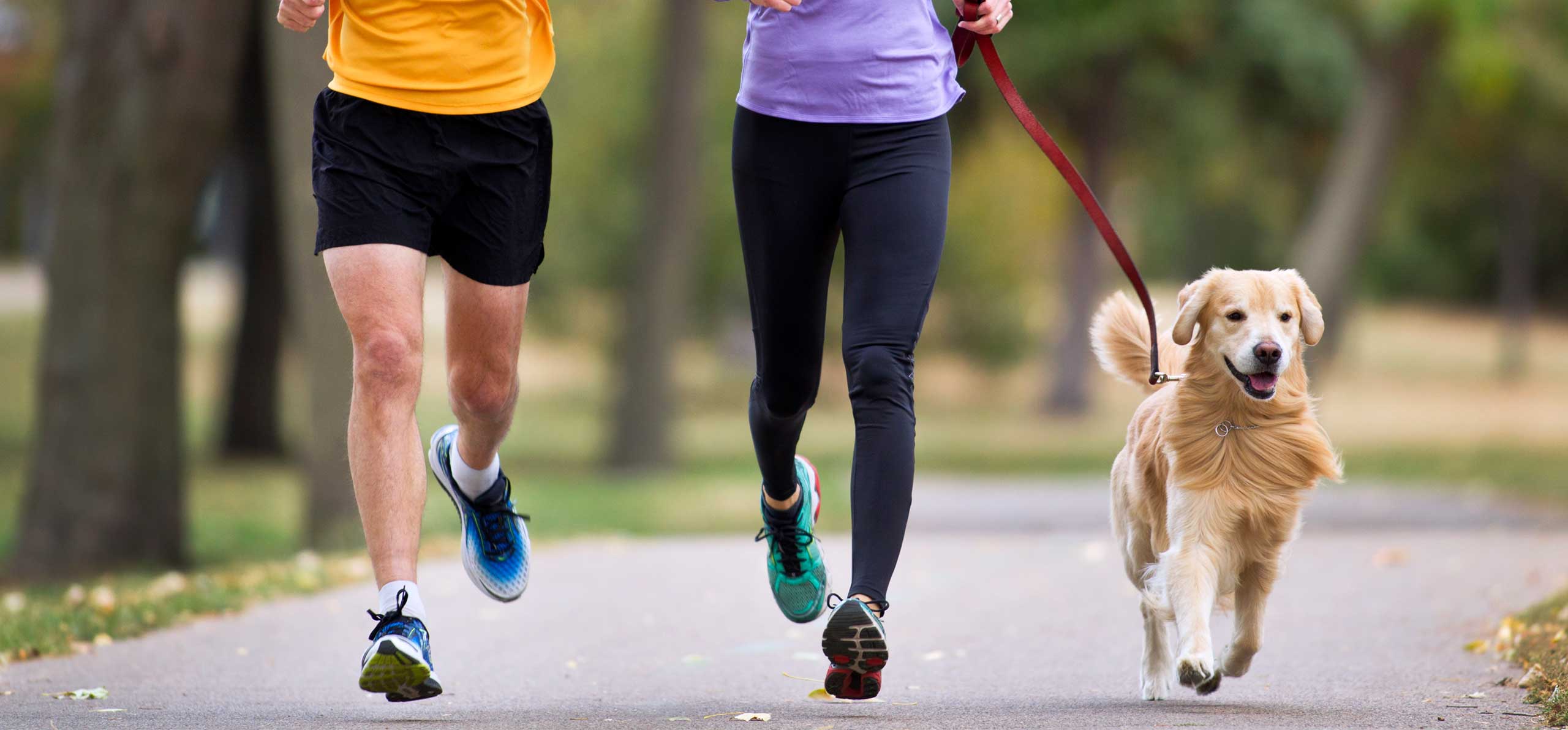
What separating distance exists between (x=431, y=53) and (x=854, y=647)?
178cm

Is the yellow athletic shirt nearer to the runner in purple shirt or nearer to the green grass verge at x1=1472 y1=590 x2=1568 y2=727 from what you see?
the runner in purple shirt

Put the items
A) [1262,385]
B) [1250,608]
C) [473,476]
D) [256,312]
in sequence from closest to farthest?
1. [1262,385]
2. [1250,608]
3. [473,476]
4. [256,312]

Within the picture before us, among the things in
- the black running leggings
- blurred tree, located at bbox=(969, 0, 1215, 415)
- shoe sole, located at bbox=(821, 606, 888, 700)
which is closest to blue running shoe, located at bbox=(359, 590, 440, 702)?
shoe sole, located at bbox=(821, 606, 888, 700)

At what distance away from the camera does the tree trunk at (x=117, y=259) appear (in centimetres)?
1041

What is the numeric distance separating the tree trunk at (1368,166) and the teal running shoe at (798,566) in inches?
476

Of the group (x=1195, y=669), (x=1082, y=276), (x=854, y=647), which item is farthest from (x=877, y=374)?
(x=1082, y=276)

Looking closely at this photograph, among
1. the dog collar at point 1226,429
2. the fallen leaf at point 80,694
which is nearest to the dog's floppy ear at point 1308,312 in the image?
the dog collar at point 1226,429

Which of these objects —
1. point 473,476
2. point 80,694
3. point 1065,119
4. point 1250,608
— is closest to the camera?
point 1250,608

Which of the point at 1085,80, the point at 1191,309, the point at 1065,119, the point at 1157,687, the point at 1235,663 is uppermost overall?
the point at 1085,80

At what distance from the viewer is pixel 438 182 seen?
4.31 m

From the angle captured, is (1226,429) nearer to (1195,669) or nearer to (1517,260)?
(1195,669)

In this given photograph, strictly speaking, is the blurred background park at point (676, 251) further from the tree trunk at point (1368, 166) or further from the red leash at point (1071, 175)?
the red leash at point (1071, 175)

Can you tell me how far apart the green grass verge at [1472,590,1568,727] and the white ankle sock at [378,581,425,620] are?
104 inches

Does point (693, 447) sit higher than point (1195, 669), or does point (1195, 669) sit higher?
point (1195, 669)
